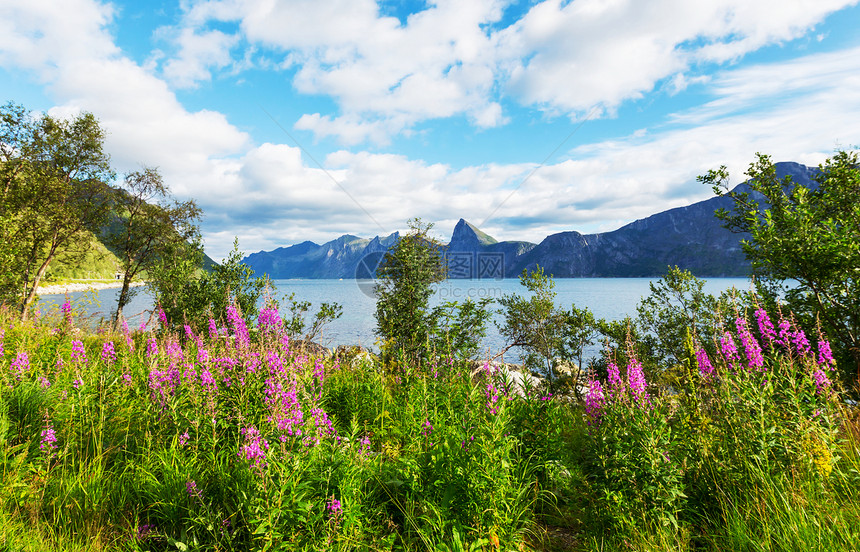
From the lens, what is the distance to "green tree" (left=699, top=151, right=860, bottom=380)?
6.23 metres

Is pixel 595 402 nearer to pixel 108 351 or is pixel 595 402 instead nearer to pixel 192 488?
pixel 192 488

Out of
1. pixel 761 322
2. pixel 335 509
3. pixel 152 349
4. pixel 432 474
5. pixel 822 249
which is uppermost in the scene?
pixel 822 249

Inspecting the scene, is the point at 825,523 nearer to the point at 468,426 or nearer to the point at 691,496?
the point at 691,496

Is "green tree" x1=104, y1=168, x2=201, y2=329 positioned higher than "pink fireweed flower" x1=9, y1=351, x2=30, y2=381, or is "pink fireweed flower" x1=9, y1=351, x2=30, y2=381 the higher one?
"green tree" x1=104, y1=168, x2=201, y2=329

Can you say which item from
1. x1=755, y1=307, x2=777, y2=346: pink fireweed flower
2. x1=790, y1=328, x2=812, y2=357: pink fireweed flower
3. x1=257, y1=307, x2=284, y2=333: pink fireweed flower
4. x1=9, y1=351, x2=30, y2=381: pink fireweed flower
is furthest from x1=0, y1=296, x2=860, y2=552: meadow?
x1=9, y1=351, x2=30, y2=381: pink fireweed flower

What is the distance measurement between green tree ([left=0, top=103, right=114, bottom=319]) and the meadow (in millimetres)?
19361

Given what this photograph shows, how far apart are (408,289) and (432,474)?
28.7ft

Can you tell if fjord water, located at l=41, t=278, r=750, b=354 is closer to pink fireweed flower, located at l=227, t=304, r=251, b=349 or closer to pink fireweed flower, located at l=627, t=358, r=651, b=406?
pink fireweed flower, located at l=227, t=304, r=251, b=349

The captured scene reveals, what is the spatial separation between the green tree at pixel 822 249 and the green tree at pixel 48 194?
26.6 m

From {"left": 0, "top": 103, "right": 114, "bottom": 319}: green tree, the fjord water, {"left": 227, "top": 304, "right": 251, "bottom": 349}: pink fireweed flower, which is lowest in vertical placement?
the fjord water

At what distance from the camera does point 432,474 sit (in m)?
3.91

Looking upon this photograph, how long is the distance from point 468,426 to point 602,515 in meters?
1.48

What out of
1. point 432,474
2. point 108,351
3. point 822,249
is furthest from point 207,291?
point 822,249

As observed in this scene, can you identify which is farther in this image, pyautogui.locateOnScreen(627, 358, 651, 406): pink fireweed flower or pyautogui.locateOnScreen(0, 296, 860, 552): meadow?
pyautogui.locateOnScreen(627, 358, 651, 406): pink fireweed flower
